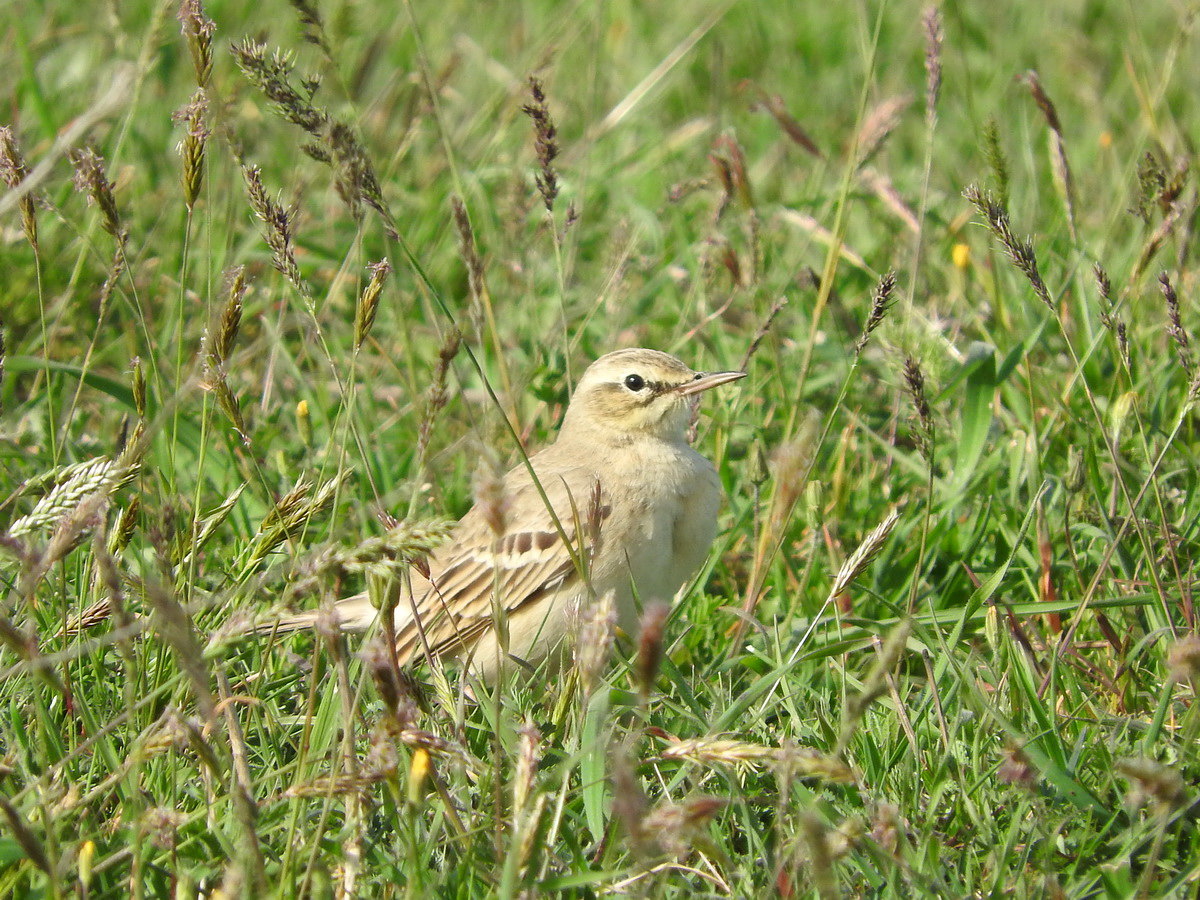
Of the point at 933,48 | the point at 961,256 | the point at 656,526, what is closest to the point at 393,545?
the point at 656,526

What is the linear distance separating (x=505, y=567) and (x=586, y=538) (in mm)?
602

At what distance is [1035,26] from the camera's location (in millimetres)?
9922

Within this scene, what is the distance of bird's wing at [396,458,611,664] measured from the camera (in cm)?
499

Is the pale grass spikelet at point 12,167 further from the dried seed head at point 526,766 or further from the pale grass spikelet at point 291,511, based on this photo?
the dried seed head at point 526,766

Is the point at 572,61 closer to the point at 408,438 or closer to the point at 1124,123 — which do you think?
the point at 1124,123

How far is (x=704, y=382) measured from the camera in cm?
523

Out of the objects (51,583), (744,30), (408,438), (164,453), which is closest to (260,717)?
(51,583)

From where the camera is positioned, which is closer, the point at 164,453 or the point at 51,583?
the point at 51,583

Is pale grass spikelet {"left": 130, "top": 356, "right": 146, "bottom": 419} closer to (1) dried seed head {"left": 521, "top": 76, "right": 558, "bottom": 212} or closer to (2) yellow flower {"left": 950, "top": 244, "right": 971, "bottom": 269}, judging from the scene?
(1) dried seed head {"left": 521, "top": 76, "right": 558, "bottom": 212}

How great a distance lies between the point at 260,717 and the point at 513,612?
133cm

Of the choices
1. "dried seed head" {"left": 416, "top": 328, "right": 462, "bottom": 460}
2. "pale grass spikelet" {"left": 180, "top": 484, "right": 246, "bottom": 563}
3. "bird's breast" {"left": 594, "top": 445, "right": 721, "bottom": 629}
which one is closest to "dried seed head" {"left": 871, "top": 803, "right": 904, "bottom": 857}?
"dried seed head" {"left": 416, "top": 328, "right": 462, "bottom": 460}

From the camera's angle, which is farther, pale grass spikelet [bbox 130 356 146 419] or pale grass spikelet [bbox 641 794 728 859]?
pale grass spikelet [bbox 130 356 146 419]

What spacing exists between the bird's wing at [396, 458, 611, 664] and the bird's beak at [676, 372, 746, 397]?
51 centimetres

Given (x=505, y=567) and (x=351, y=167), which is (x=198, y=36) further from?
(x=505, y=567)
